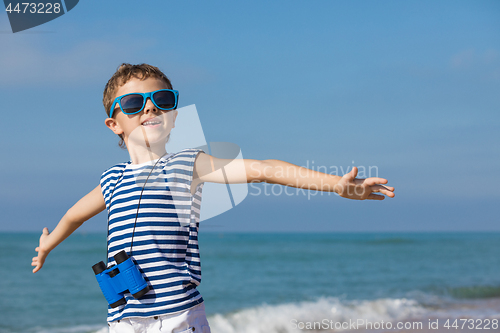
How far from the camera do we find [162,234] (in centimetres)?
203

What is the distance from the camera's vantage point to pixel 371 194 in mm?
1791

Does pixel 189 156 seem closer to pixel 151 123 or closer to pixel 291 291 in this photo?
pixel 151 123

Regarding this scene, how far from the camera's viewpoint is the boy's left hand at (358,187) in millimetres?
1696

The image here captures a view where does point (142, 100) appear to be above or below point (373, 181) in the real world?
above

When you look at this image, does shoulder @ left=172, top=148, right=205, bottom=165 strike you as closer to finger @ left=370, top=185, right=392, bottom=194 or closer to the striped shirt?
the striped shirt

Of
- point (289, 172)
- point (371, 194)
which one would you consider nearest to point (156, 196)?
point (289, 172)

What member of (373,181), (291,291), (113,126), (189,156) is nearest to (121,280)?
(189,156)

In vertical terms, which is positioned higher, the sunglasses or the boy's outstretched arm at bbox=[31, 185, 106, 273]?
the sunglasses

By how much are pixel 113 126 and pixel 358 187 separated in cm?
142

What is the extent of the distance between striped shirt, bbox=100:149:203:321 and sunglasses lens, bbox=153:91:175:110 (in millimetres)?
280

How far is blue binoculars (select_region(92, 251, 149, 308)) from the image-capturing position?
6.45 ft

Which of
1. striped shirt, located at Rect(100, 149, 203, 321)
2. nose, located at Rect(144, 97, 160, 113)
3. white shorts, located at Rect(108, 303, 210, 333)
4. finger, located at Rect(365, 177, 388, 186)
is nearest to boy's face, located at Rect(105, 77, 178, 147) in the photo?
nose, located at Rect(144, 97, 160, 113)

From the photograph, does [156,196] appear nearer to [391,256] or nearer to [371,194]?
[371,194]

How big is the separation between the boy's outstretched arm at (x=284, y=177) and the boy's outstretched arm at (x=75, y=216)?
2.53 ft
